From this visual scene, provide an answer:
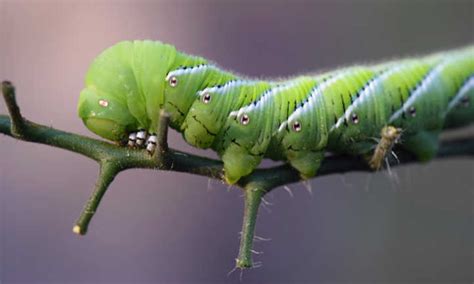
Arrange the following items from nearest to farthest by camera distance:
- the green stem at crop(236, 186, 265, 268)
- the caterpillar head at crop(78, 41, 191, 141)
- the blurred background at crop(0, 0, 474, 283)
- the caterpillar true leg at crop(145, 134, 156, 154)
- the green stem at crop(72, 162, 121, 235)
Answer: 1. the green stem at crop(72, 162, 121, 235)
2. the green stem at crop(236, 186, 265, 268)
3. the caterpillar true leg at crop(145, 134, 156, 154)
4. the caterpillar head at crop(78, 41, 191, 141)
5. the blurred background at crop(0, 0, 474, 283)

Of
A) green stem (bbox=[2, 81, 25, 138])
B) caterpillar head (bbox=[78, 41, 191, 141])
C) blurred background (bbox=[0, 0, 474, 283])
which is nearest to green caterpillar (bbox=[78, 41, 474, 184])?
caterpillar head (bbox=[78, 41, 191, 141])

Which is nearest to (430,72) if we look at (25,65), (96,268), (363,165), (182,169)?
(363,165)

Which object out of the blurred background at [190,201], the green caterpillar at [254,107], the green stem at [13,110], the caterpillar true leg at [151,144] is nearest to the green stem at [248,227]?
the green caterpillar at [254,107]

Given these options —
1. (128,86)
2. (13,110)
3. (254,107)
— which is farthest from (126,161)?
(254,107)

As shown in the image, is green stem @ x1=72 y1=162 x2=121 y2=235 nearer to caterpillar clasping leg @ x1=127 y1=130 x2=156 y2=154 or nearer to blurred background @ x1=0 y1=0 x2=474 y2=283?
caterpillar clasping leg @ x1=127 y1=130 x2=156 y2=154

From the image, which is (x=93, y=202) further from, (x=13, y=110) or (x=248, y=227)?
(x=248, y=227)

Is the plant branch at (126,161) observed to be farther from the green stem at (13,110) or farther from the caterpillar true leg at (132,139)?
the caterpillar true leg at (132,139)
